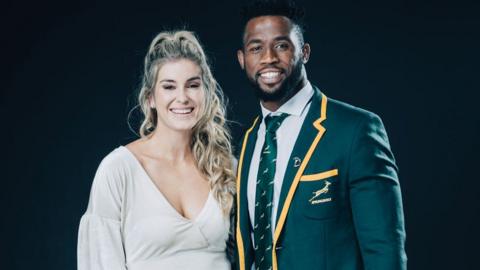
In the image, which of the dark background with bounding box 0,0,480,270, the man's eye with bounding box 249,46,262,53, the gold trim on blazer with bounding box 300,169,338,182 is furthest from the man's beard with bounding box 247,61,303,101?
the dark background with bounding box 0,0,480,270

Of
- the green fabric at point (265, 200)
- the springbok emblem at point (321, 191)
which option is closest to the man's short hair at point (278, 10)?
the green fabric at point (265, 200)

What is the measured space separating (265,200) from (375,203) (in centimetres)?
45

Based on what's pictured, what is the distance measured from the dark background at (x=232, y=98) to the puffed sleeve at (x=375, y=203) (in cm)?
194

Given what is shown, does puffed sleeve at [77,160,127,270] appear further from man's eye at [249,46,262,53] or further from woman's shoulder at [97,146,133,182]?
man's eye at [249,46,262,53]

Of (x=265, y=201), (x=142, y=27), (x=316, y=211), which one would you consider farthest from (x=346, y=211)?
(x=142, y=27)

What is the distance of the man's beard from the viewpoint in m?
2.79

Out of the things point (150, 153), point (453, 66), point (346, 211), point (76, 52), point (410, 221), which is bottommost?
point (410, 221)

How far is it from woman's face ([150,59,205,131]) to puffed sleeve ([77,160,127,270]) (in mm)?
419

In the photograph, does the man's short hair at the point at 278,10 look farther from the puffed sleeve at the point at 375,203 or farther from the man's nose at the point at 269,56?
the puffed sleeve at the point at 375,203

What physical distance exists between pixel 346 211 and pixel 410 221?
1977mm

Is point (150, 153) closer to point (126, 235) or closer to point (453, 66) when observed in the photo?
point (126, 235)

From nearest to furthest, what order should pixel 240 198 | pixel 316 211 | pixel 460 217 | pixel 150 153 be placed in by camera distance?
pixel 316 211 → pixel 240 198 → pixel 150 153 → pixel 460 217

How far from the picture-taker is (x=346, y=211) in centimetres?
261

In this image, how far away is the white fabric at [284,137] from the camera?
2.72m
